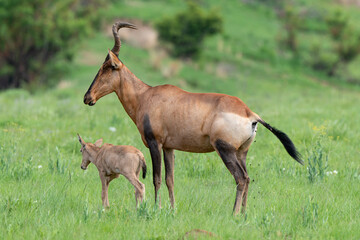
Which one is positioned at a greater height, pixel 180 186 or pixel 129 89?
pixel 129 89

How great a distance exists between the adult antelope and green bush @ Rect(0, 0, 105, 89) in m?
19.4

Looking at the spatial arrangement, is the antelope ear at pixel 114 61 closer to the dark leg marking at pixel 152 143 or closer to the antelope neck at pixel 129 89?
the antelope neck at pixel 129 89

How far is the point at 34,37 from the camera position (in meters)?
25.6

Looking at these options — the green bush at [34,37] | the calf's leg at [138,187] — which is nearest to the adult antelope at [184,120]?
the calf's leg at [138,187]

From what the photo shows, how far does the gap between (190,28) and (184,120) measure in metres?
27.5

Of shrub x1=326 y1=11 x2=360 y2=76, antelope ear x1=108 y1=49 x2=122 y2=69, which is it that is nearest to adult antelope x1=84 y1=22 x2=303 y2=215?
antelope ear x1=108 y1=49 x2=122 y2=69

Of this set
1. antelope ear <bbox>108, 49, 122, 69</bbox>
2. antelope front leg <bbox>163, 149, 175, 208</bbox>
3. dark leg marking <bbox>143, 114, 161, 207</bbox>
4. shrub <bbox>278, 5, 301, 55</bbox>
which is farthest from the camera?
shrub <bbox>278, 5, 301, 55</bbox>

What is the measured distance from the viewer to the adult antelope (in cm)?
580

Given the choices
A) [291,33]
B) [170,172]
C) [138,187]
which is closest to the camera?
[138,187]

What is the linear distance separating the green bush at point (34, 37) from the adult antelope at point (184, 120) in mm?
19378

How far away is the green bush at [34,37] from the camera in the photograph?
24.8m

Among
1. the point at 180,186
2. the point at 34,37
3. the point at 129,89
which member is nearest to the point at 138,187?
the point at 129,89

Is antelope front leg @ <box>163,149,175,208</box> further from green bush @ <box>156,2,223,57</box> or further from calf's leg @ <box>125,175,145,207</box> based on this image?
green bush @ <box>156,2,223,57</box>

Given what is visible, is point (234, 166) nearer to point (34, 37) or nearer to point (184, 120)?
point (184, 120)
